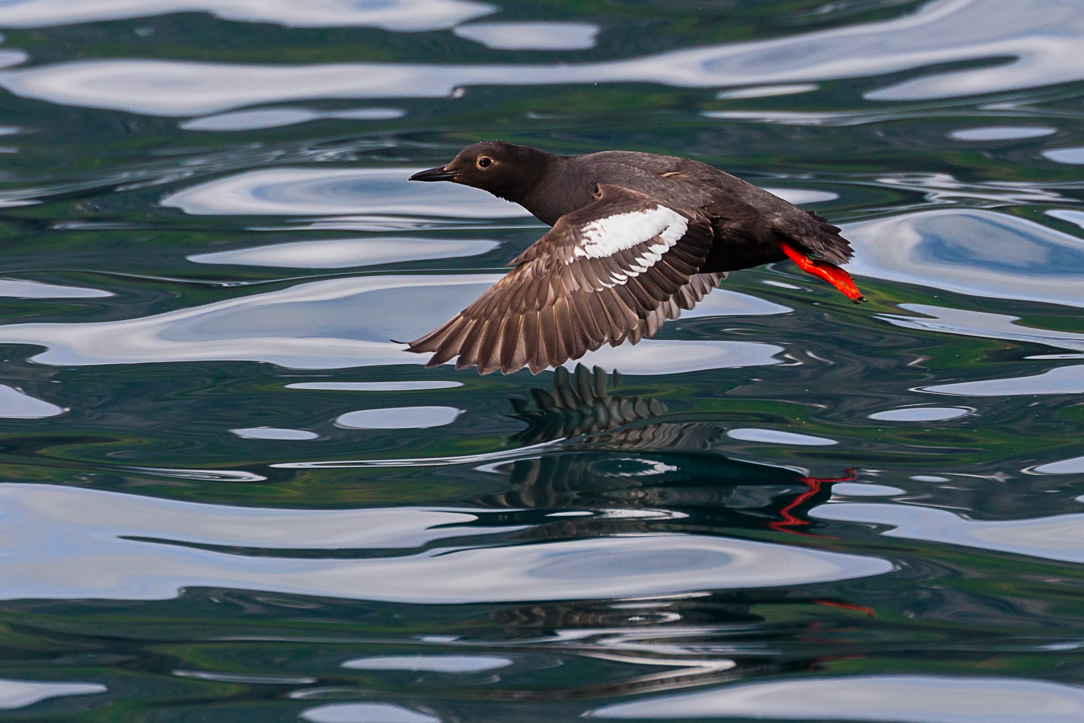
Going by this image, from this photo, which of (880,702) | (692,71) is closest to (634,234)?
(880,702)

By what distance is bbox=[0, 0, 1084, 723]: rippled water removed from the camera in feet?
13.3

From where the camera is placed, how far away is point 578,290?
5.86 meters

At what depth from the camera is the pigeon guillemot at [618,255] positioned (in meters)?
5.74

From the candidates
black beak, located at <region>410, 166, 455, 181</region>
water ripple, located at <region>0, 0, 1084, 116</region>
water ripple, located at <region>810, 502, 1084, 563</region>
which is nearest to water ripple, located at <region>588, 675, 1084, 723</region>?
water ripple, located at <region>810, 502, 1084, 563</region>

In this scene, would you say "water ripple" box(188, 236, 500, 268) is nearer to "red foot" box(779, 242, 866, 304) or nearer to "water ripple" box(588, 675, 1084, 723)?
"red foot" box(779, 242, 866, 304)

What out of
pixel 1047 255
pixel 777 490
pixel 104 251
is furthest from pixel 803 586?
pixel 104 251

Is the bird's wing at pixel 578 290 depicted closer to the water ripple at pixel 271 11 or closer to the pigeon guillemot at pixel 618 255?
the pigeon guillemot at pixel 618 255

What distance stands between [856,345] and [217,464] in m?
3.12

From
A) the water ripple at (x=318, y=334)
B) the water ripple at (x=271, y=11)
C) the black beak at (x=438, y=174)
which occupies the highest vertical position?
the water ripple at (x=271, y=11)

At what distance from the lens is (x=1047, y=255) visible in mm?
8062

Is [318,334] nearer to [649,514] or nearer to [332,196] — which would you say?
[332,196]

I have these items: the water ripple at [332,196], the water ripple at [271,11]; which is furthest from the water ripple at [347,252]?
the water ripple at [271,11]

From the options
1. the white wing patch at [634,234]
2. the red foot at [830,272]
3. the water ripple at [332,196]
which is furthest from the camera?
the water ripple at [332,196]

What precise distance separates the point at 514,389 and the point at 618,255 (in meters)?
0.90
